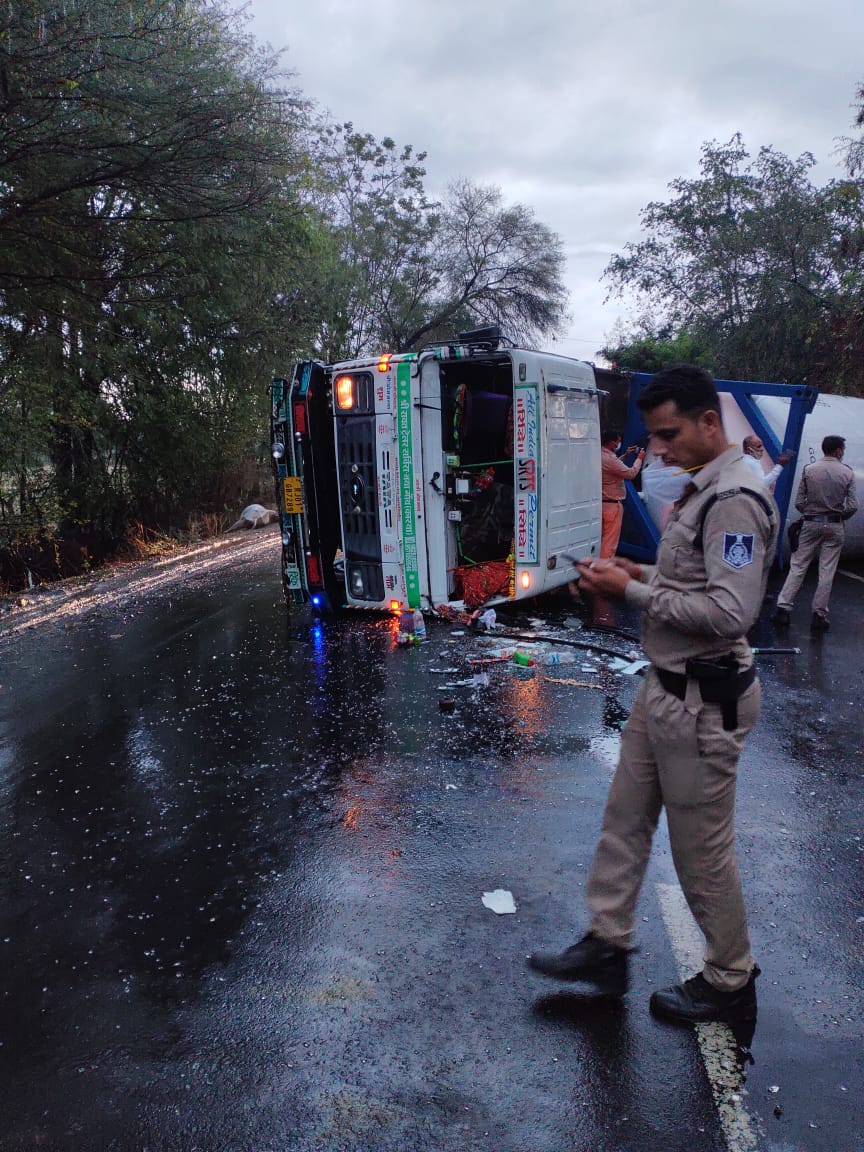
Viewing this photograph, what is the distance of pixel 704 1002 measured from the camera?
252 centimetres

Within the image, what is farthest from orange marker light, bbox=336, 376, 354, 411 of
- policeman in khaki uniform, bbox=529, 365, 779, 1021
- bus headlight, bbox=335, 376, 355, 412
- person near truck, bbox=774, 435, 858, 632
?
policeman in khaki uniform, bbox=529, 365, 779, 1021

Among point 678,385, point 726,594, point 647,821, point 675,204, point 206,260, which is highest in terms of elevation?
point 675,204

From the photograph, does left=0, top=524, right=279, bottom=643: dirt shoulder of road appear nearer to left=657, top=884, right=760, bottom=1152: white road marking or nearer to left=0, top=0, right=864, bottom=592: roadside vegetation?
left=0, top=0, right=864, bottom=592: roadside vegetation

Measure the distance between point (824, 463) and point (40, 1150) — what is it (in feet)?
25.5

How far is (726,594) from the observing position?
7.54ft

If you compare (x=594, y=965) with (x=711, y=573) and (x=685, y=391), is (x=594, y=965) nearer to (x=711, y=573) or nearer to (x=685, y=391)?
(x=711, y=573)

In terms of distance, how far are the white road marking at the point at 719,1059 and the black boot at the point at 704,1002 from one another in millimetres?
60

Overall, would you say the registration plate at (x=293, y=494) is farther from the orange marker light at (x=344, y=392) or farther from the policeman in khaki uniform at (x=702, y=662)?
the policeman in khaki uniform at (x=702, y=662)

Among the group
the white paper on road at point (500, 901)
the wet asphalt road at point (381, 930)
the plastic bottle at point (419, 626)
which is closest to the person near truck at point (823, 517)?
the wet asphalt road at point (381, 930)

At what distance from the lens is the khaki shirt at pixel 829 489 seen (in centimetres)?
736

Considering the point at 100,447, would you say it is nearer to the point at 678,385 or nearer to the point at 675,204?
the point at 678,385

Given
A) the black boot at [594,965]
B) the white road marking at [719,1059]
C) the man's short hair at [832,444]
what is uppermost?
the man's short hair at [832,444]

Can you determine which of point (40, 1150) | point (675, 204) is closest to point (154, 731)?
point (40, 1150)

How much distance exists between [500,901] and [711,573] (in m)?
1.76
